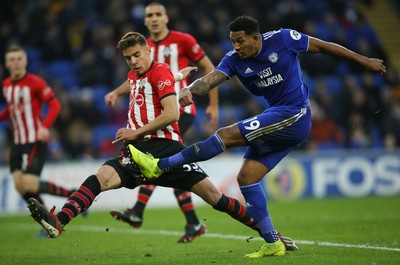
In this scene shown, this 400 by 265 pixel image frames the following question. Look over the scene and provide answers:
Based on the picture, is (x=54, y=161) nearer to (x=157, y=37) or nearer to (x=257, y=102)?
(x=257, y=102)

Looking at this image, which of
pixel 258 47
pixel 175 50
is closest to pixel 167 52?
pixel 175 50

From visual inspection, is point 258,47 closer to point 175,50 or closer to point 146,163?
point 146,163

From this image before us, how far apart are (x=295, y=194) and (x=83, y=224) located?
6.09 m

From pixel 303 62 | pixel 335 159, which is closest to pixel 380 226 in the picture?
pixel 335 159

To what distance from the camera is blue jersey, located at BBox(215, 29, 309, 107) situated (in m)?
7.30

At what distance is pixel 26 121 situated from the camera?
11.2 metres

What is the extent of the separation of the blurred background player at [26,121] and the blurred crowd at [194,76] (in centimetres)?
647

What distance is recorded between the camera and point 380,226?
10.2 meters

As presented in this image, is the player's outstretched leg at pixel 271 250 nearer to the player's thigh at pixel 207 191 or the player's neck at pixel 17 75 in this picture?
the player's thigh at pixel 207 191

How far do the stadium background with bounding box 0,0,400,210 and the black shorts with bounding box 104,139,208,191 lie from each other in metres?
8.93

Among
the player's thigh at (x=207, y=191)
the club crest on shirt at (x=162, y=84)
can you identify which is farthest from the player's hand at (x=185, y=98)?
the player's thigh at (x=207, y=191)

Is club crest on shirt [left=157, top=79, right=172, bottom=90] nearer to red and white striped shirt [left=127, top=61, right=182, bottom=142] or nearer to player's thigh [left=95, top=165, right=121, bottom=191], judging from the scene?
red and white striped shirt [left=127, top=61, right=182, bottom=142]

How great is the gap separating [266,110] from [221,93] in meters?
12.1

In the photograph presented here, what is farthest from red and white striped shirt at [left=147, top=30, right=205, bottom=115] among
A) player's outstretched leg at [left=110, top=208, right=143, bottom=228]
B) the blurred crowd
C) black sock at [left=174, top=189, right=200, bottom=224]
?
the blurred crowd
